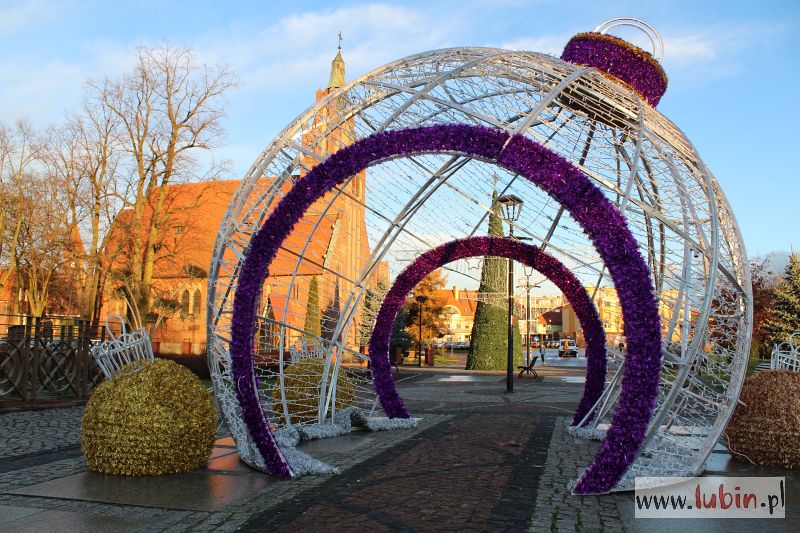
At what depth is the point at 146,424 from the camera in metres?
6.40

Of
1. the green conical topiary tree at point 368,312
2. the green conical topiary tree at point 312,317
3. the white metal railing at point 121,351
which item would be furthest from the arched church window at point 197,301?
the white metal railing at point 121,351

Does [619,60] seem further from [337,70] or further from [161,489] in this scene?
[337,70]

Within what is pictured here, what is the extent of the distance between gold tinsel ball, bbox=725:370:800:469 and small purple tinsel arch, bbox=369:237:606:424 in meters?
2.44

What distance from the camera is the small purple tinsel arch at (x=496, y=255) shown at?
9.88m

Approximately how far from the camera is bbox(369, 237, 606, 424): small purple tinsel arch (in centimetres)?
988

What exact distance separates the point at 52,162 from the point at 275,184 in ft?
85.9

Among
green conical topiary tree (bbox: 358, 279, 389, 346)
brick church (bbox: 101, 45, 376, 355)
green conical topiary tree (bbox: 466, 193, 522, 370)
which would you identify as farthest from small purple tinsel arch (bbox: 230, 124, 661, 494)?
green conical topiary tree (bbox: 466, 193, 522, 370)

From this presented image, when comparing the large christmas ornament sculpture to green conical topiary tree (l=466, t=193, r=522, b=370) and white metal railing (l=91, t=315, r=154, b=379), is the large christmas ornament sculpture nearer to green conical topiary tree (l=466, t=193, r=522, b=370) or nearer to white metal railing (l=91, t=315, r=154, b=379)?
white metal railing (l=91, t=315, r=154, b=379)

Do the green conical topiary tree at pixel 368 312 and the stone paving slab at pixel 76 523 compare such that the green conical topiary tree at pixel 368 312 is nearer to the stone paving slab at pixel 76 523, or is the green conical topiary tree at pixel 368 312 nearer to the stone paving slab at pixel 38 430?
the stone paving slab at pixel 38 430

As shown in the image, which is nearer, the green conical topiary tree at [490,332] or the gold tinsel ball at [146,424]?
the gold tinsel ball at [146,424]

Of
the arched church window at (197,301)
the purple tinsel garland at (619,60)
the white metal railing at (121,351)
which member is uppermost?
Answer: the purple tinsel garland at (619,60)

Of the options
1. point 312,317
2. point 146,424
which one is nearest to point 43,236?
point 312,317

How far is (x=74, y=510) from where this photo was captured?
210 inches

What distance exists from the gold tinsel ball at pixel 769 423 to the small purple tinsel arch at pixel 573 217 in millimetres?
2535
